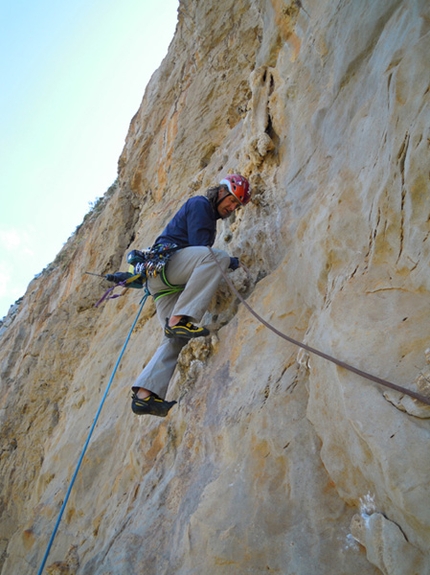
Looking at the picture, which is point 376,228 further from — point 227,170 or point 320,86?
point 227,170

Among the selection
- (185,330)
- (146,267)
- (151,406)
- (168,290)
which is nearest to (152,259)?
(146,267)

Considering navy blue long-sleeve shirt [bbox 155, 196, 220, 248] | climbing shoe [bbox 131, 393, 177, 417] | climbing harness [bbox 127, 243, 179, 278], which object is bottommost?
climbing shoe [bbox 131, 393, 177, 417]

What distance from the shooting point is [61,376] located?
359 inches

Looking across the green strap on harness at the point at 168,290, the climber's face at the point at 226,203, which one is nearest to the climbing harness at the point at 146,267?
the green strap on harness at the point at 168,290

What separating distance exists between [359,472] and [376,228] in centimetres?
137

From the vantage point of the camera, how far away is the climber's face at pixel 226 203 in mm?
4637

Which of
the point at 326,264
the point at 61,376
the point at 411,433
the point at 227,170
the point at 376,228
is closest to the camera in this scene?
the point at 411,433

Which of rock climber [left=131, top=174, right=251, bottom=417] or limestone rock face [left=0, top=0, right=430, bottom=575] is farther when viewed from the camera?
rock climber [left=131, top=174, right=251, bottom=417]

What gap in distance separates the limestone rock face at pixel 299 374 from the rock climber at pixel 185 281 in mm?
218

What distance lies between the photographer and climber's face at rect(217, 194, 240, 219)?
464 cm

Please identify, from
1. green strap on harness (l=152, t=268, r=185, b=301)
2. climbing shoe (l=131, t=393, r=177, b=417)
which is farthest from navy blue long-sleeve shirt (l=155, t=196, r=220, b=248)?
climbing shoe (l=131, t=393, r=177, b=417)

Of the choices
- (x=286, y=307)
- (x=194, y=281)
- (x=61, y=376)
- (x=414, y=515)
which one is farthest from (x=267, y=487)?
(x=61, y=376)

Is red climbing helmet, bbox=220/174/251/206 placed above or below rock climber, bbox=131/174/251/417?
above

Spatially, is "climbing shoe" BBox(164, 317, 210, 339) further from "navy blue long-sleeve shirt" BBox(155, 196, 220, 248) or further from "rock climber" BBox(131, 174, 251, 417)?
"navy blue long-sleeve shirt" BBox(155, 196, 220, 248)
